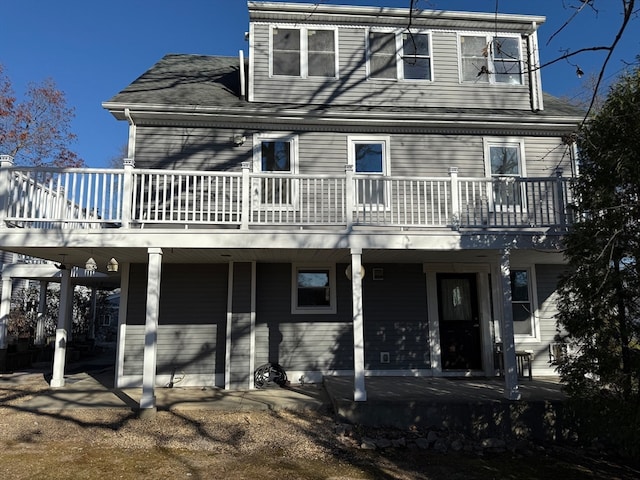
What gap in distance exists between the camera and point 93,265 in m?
8.42

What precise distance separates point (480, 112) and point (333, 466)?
7907mm

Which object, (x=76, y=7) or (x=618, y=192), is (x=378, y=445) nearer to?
(x=618, y=192)

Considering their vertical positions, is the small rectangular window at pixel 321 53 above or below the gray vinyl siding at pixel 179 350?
above

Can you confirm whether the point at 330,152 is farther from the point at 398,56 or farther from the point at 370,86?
the point at 398,56

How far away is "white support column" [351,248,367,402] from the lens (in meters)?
6.93

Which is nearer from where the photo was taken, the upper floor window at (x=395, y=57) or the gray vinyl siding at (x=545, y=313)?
the gray vinyl siding at (x=545, y=313)

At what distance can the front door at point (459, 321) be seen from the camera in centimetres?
956

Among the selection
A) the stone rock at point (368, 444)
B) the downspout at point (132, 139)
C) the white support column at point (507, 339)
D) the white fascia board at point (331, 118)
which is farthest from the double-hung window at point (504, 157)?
the downspout at point (132, 139)

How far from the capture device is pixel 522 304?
9.86 m

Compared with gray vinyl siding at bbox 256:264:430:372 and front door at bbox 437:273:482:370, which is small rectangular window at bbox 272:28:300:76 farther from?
front door at bbox 437:273:482:370

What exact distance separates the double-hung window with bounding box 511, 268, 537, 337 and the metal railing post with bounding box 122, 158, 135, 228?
7668 millimetres

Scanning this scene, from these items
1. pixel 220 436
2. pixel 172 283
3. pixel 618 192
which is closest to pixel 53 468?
pixel 220 436

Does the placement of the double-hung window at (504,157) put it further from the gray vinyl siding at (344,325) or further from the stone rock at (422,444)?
the stone rock at (422,444)

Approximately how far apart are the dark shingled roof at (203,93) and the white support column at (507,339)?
3.98m
